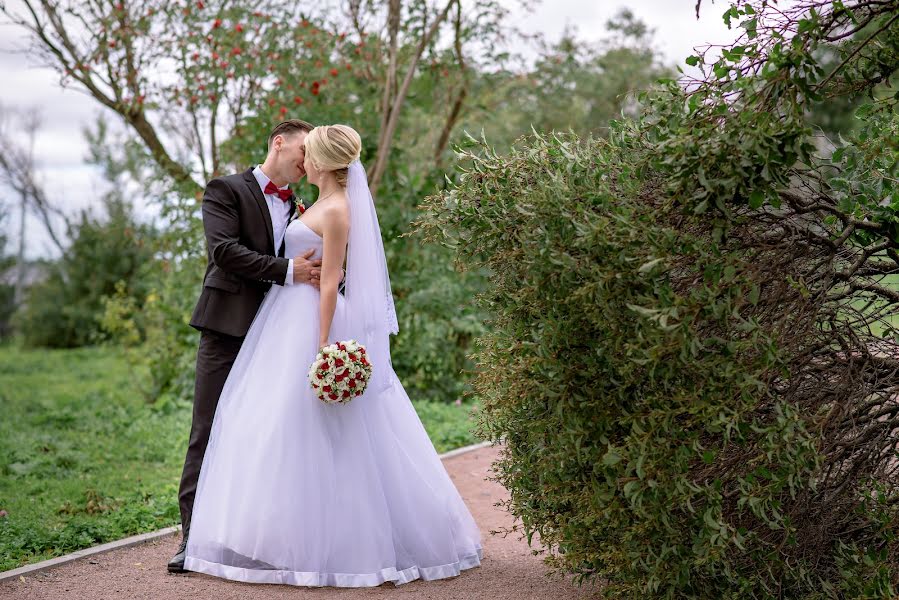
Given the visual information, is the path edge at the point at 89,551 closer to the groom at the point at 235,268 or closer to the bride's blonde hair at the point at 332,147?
the groom at the point at 235,268

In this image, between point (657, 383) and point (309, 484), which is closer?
point (657, 383)

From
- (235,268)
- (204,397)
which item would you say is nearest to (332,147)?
(235,268)

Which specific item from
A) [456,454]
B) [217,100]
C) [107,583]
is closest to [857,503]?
[107,583]

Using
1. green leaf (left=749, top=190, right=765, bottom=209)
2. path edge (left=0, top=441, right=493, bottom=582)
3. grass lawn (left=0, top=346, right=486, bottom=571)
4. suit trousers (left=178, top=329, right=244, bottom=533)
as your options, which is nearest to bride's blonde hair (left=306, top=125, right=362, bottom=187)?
suit trousers (left=178, top=329, right=244, bottom=533)

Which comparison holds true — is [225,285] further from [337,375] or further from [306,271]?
[337,375]

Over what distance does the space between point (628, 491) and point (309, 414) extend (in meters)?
1.92

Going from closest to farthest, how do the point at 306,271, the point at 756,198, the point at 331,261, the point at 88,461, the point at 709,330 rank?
1. the point at 756,198
2. the point at 709,330
3. the point at 331,261
4. the point at 306,271
5. the point at 88,461

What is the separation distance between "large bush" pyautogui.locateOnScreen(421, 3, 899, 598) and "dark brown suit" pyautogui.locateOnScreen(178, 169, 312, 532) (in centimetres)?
129

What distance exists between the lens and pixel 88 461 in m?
8.01

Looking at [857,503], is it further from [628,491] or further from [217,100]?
[217,100]

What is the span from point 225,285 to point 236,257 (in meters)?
0.22

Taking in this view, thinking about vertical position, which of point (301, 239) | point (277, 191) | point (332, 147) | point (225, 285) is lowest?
point (225, 285)

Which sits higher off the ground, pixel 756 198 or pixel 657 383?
pixel 756 198

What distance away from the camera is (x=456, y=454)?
26.6 feet
